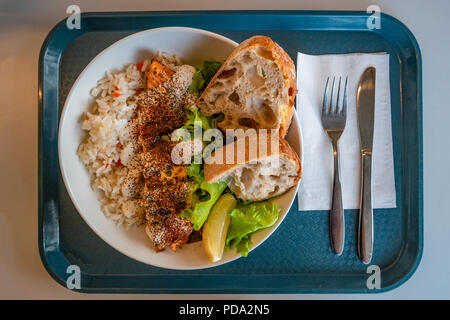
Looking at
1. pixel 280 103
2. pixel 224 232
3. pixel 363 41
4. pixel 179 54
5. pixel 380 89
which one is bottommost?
pixel 224 232

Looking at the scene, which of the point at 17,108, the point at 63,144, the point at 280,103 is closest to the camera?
the point at 280,103

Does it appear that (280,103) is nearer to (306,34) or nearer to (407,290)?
(306,34)

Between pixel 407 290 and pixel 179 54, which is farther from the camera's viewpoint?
pixel 407 290

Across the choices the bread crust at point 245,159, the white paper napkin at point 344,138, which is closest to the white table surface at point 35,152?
the white paper napkin at point 344,138

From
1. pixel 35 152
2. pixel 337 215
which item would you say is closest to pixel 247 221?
pixel 337 215

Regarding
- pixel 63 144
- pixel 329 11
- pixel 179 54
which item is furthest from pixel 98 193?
pixel 329 11

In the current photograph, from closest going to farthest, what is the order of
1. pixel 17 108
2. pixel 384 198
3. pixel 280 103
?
1. pixel 280 103
2. pixel 384 198
3. pixel 17 108

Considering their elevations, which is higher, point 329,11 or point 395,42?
point 329,11
